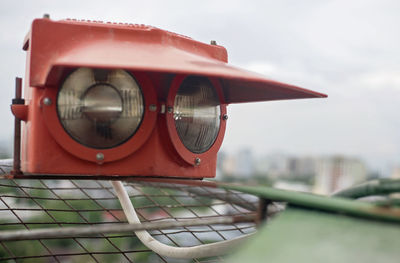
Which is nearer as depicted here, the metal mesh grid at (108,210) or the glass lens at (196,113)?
the glass lens at (196,113)

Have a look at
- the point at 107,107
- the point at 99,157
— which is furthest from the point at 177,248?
the point at 107,107

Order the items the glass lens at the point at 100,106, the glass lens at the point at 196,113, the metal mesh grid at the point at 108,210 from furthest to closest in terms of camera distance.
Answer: the metal mesh grid at the point at 108,210
the glass lens at the point at 196,113
the glass lens at the point at 100,106

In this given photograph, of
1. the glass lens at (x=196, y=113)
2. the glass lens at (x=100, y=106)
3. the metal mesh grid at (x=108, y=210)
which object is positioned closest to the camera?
the glass lens at (x=100, y=106)

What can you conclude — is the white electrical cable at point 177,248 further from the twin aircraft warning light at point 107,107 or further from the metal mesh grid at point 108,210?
the twin aircraft warning light at point 107,107

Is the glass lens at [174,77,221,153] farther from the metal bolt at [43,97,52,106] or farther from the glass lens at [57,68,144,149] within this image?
the metal bolt at [43,97,52,106]

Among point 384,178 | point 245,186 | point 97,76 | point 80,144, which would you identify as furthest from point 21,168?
point 384,178

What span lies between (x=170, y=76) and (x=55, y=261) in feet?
2.71

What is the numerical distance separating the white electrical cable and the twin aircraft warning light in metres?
0.26

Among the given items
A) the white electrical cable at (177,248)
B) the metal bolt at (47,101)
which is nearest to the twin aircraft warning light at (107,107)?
the metal bolt at (47,101)

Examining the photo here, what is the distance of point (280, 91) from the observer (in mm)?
1735

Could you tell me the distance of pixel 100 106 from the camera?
156 centimetres

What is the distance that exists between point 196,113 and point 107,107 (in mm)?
327

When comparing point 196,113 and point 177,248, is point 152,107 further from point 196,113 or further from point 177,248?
point 177,248

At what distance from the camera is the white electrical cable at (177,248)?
161 cm
